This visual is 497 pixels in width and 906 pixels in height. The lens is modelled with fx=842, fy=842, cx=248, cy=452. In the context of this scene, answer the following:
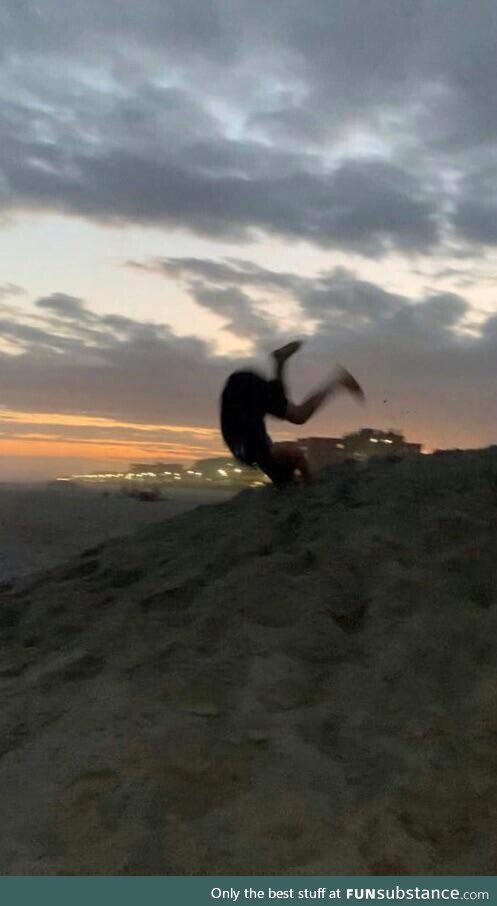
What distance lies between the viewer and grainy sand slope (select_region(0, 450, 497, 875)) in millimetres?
2098

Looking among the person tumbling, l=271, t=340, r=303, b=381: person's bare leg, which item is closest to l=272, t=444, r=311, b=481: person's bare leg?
the person tumbling

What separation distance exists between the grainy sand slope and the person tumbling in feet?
2.46

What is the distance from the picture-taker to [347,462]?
5.27 meters

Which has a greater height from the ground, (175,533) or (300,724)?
(175,533)

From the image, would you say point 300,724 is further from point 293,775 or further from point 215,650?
point 215,650

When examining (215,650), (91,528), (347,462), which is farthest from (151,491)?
(215,650)

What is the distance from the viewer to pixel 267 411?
4.76 metres

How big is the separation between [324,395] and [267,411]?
34cm

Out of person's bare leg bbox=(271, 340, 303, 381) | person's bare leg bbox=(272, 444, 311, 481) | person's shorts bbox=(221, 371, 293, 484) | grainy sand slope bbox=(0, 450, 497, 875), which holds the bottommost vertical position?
grainy sand slope bbox=(0, 450, 497, 875)

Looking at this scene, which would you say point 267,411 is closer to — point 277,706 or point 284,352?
point 284,352

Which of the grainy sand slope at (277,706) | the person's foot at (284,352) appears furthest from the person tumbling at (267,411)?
the grainy sand slope at (277,706)

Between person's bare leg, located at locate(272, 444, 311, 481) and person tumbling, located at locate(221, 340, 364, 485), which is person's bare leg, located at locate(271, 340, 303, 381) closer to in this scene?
person tumbling, located at locate(221, 340, 364, 485)

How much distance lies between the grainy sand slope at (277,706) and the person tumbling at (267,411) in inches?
29.5

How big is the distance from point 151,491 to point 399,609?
17.9 meters
